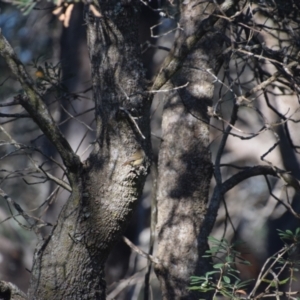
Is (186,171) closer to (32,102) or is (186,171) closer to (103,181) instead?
(103,181)

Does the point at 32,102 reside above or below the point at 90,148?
below

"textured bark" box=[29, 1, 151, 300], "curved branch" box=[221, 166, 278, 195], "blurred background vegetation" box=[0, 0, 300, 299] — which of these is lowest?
"textured bark" box=[29, 1, 151, 300]

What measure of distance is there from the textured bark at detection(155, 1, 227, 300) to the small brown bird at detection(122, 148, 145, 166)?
0.81 m

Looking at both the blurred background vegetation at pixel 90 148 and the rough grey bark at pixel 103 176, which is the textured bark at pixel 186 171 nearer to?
the rough grey bark at pixel 103 176

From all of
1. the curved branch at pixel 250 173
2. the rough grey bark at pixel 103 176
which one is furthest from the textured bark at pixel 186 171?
the rough grey bark at pixel 103 176

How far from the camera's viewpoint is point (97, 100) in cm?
242

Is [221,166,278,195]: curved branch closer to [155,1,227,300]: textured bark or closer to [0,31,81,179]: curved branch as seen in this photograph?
[155,1,227,300]: textured bark

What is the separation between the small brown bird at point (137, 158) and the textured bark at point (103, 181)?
2 cm

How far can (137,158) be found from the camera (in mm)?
2342

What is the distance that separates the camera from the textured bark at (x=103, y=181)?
229cm

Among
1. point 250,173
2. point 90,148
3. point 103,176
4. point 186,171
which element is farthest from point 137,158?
point 90,148

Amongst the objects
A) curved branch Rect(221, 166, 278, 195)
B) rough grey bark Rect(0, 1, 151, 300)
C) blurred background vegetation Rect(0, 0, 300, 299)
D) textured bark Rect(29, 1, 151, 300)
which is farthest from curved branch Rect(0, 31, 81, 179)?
blurred background vegetation Rect(0, 0, 300, 299)

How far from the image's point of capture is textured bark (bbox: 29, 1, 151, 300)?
229 cm

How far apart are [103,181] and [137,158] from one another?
16 centimetres
